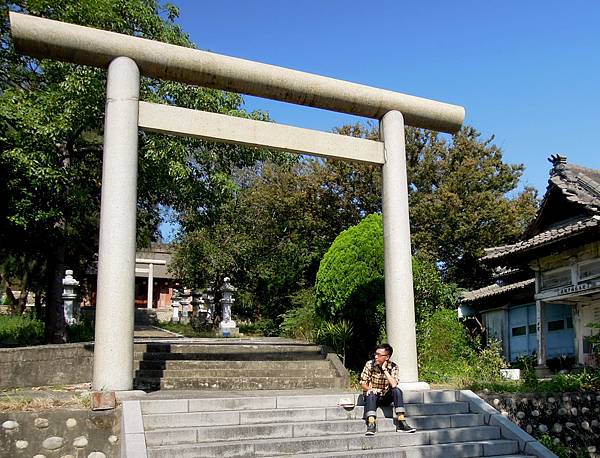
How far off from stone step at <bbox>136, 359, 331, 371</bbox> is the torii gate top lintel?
15.4 feet

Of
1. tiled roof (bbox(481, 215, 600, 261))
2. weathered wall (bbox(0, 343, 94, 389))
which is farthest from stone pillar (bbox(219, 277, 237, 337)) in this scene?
weathered wall (bbox(0, 343, 94, 389))

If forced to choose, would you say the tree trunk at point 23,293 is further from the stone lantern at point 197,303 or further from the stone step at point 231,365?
the stone step at point 231,365

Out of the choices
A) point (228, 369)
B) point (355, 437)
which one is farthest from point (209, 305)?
point (355, 437)

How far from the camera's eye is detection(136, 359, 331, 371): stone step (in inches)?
427

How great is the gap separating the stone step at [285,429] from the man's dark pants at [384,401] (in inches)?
9.9

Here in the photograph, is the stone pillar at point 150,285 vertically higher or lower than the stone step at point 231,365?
higher

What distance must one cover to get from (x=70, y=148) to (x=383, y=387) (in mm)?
11044

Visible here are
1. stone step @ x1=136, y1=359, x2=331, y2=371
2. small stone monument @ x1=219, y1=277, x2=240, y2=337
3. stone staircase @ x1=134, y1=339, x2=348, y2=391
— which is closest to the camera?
stone staircase @ x1=134, y1=339, x2=348, y2=391

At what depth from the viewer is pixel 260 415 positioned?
784 cm

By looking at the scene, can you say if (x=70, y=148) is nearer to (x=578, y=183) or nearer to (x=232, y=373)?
(x=232, y=373)

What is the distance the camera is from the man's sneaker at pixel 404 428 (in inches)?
315

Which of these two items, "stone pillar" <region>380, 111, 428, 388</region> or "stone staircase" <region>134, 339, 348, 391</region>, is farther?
Result: "stone staircase" <region>134, 339, 348, 391</region>

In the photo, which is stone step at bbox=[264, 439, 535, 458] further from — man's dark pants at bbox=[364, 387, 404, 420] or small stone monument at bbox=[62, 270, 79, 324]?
small stone monument at bbox=[62, 270, 79, 324]

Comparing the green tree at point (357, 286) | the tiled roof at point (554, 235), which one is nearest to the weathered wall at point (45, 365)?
the green tree at point (357, 286)
